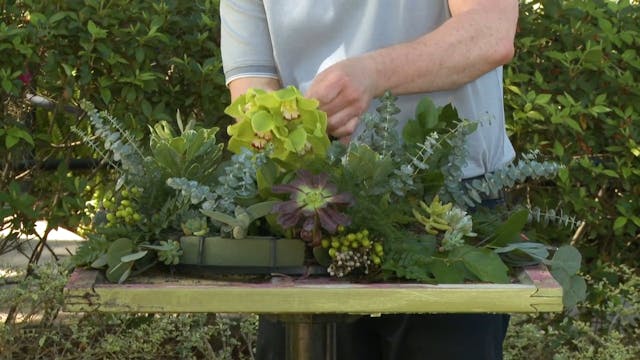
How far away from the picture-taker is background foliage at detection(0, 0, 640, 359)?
429cm

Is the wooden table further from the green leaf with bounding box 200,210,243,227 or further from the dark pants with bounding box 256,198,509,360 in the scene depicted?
the dark pants with bounding box 256,198,509,360

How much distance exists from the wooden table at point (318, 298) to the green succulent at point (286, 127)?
236 mm

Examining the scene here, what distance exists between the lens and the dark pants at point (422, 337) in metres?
1.99

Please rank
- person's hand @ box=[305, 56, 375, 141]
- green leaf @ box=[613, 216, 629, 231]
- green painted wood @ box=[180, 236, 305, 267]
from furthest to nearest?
green leaf @ box=[613, 216, 629, 231]
person's hand @ box=[305, 56, 375, 141]
green painted wood @ box=[180, 236, 305, 267]

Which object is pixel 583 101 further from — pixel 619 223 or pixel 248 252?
pixel 248 252

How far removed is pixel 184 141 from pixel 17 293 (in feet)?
9.24

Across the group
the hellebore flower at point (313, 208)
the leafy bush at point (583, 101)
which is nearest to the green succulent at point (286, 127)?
the hellebore flower at point (313, 208)

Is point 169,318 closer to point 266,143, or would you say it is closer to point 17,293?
point 17,293

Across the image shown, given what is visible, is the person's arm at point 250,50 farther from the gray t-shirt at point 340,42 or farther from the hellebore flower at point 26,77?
the hellebore flower at point 26,77

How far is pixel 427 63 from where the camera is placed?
76.8 inches

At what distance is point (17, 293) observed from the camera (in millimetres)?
4445

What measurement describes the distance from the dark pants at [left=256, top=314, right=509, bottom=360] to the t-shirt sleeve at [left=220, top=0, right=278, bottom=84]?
1.68ft

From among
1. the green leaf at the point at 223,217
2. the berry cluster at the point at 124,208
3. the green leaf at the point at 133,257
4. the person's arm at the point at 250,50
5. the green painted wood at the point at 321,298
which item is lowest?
the green painted wood at the point at 321,298

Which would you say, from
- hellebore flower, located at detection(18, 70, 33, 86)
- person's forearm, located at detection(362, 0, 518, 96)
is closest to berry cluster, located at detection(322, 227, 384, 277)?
person's forearm, located at detection(362, 0, 518, 96)
